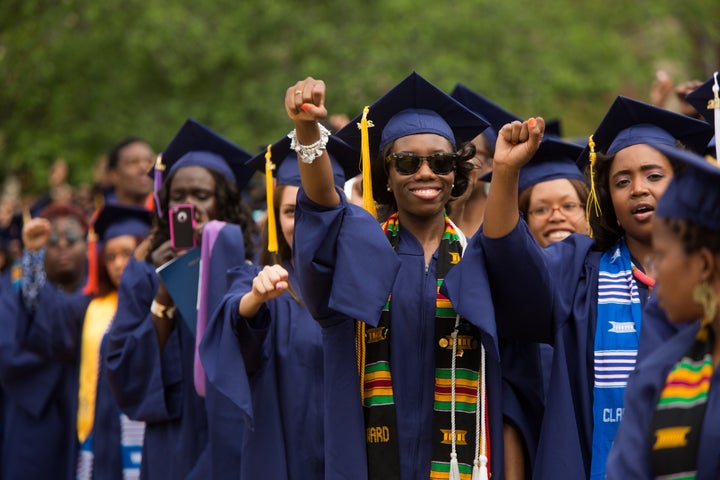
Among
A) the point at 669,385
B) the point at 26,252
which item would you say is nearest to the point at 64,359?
the point at 26,252

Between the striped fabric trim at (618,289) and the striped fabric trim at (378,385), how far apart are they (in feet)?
3.06

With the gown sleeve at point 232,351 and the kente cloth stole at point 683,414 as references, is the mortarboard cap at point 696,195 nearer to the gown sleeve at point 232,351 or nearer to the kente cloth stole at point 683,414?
the kente cloth stole at point 683,414

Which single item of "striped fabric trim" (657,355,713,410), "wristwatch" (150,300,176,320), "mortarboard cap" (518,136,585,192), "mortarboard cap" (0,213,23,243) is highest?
"mortarboard cap" (0,213,23,243)

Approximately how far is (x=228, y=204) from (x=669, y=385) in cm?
376

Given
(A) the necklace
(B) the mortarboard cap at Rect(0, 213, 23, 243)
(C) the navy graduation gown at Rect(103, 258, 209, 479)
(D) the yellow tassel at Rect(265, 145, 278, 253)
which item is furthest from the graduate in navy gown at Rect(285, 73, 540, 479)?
(B) the mortarboard cap at Rect(0, 213, 23, 243)

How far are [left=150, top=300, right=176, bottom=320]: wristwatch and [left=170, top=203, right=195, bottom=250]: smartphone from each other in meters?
0.33

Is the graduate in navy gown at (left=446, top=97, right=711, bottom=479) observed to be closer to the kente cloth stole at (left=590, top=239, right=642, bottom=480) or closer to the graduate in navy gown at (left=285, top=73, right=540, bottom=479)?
the kente cloth stole at (left=590, top=239, right=642, bottom=480)

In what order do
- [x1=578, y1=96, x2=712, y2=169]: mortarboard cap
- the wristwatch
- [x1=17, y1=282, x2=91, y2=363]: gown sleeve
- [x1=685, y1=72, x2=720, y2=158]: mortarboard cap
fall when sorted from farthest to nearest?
[x1=17, y1=282, x2=91, y2=363]: gown sleeve
the wristwatch
[x1=685, y1=72, x2=720, y2=158]: mortarboard cap
[x1=578, y1=96, x2=712, y2=169]: mortarboard cap

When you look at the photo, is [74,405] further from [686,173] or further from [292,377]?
[686,173]

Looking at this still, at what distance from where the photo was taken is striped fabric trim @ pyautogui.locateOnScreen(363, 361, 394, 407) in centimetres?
448

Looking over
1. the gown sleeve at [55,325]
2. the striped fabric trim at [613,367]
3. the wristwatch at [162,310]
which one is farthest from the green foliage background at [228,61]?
the striped fabric trim at [613,367]

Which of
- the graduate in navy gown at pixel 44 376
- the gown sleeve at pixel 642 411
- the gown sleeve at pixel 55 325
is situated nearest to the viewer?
the gown sleeve at pixel 642 411

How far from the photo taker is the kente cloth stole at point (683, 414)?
3.19 meters

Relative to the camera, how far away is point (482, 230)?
4.33 meters
